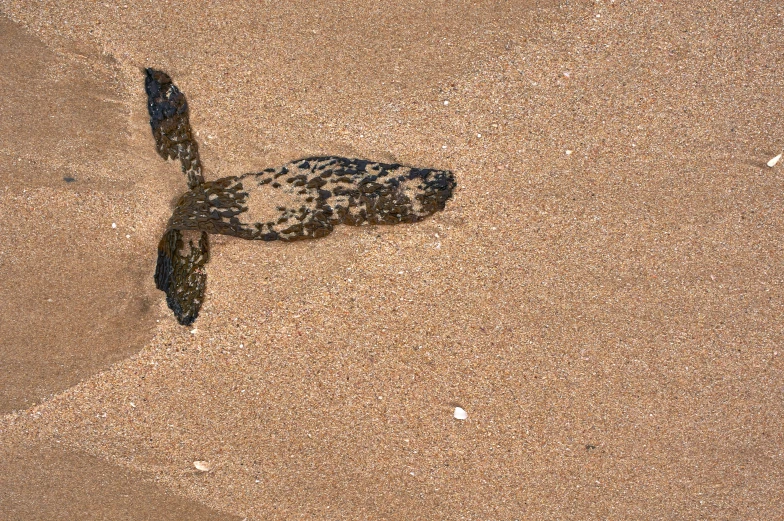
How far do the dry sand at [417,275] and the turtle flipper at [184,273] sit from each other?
76mm

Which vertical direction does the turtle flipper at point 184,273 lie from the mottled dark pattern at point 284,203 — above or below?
below

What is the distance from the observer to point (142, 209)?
109 inches

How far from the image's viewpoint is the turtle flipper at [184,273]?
270 cm

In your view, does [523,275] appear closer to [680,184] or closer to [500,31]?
[680,184]

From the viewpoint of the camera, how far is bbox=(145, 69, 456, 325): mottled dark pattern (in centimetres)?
267

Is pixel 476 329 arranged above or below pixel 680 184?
below

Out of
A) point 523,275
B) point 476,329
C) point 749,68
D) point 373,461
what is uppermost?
point 749,68

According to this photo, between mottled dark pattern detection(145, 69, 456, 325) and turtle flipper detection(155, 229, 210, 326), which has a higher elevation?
mottled dark pattern detection(145, 69, 456, 325)

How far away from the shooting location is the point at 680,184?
2.66 metres

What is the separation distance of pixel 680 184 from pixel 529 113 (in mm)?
917

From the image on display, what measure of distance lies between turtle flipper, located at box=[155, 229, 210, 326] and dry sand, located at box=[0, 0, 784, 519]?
0.25 ft

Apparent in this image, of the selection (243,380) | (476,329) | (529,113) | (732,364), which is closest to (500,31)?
(529,113)

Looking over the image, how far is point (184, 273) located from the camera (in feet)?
8.91

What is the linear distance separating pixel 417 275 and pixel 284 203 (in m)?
0.84
